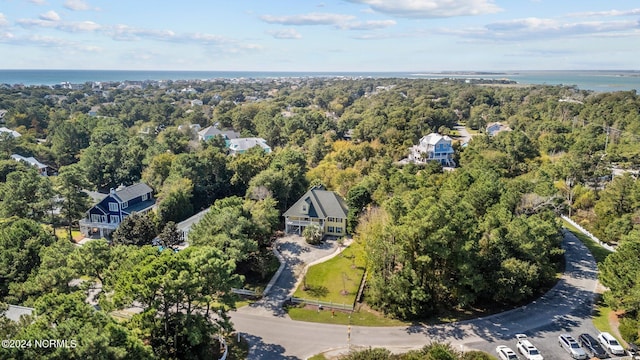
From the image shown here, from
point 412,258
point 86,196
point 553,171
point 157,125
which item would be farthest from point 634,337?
point 157,125

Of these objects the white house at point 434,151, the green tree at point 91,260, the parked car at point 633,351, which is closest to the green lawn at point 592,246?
the parked car at point 633,351

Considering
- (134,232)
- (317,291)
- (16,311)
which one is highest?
(16,311)

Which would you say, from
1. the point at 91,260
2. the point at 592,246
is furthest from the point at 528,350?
the point at 91,260

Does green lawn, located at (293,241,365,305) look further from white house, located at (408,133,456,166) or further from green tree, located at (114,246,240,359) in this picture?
white house, located at (408,133,456,166)

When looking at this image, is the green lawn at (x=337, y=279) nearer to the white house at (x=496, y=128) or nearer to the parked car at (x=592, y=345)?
the parked car at (x=592, y=345)

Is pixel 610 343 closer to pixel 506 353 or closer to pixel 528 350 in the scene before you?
pixel 528 350

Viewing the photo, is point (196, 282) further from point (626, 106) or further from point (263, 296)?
point (626, 106)

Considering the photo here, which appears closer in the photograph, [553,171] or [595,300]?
[595,300]
